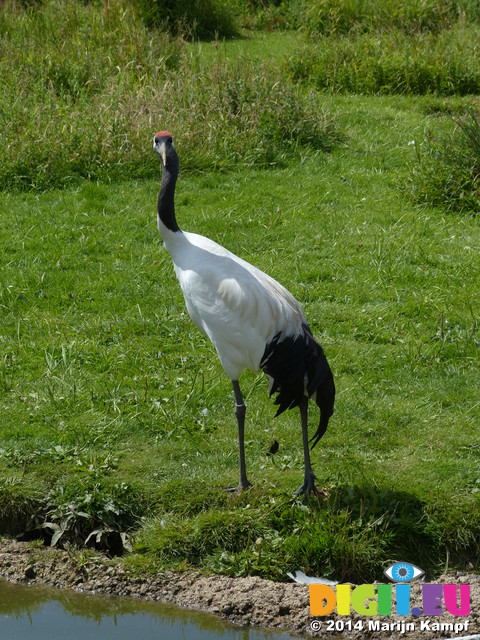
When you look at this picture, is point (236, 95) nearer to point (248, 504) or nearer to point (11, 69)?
point (11, 69)

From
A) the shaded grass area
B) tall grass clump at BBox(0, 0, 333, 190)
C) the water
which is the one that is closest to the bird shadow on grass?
the shaded grass area

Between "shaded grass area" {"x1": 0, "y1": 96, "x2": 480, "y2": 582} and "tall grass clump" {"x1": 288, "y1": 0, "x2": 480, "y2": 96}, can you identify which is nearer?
"shaded grass area" {"x1": 0, "y1": 96, "x2": 480, "y2": 582}

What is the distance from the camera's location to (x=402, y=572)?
4.75m

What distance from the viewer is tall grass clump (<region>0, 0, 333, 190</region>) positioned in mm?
8984

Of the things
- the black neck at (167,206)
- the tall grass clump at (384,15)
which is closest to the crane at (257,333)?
the black neck at (167,206)

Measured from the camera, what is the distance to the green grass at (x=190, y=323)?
16.5 ft

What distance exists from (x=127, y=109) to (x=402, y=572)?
19.4 feet

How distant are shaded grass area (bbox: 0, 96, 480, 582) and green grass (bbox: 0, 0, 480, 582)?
16 millimetres

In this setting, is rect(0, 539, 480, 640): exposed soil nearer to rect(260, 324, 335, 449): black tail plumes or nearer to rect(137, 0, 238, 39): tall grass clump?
rect(260, 324, 335, 449): black tail plumes

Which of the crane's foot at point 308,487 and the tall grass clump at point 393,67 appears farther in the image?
the tall grass clump at point 393,67

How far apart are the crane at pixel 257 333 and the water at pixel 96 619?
0.82m

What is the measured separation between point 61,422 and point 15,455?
376 millimetres

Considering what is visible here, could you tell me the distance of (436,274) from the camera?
738cm

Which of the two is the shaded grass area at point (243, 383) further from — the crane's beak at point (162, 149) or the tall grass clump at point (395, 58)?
the tall grass clump at point (395, 58)
